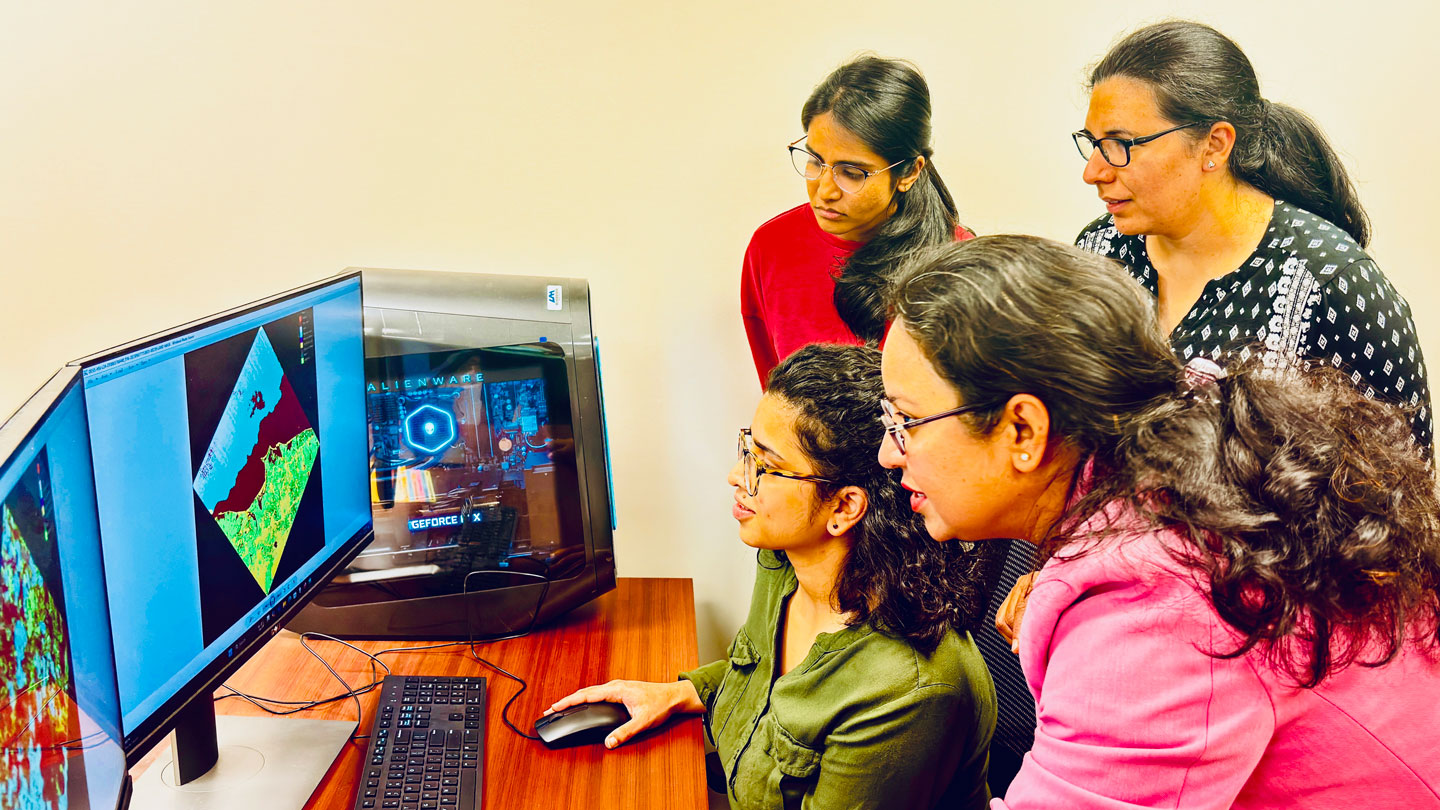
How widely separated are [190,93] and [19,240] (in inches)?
14.6

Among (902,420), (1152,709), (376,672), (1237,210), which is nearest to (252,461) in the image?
(376,672)

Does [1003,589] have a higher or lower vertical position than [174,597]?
lower

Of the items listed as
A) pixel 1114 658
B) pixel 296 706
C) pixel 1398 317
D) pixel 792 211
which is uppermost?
pixel 792 211

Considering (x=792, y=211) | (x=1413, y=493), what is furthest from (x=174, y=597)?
(x=792, y=211)

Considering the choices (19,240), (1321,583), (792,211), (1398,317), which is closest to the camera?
(1321,583)

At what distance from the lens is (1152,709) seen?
0.66 m

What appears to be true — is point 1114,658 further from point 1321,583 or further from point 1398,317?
point 1398,317

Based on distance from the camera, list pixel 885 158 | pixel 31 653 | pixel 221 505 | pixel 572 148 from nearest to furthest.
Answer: pixel 31 653, pixel 221 505, pixel 885 158, pixel 572 148

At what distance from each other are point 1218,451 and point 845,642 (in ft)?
1.66

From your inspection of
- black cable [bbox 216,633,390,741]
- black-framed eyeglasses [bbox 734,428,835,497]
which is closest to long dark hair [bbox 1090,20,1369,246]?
black-framed eyeglasses [bbox 734,428,835,497]

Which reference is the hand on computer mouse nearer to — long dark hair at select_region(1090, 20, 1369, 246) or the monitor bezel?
the monitor bezel

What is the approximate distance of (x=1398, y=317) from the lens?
1.37 m

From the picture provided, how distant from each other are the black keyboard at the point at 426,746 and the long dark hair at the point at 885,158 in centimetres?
84

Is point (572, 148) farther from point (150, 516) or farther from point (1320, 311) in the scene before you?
point (1320, 311)
